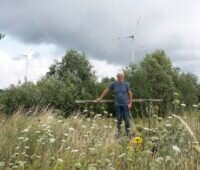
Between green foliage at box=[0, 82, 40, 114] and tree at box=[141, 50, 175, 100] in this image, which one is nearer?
green foliage at box=[0, 82, 40, 114]

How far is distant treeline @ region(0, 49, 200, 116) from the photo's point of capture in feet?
123

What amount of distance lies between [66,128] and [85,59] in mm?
58837

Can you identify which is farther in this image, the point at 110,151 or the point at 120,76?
the point at 120,76

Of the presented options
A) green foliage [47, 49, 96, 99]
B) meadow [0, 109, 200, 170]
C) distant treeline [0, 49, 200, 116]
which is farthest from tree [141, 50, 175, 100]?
meadow [0, 109, 200, 170]

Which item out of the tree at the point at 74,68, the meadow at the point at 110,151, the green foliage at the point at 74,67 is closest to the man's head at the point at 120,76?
the meadow at the point at 110,151

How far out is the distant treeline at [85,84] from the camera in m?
37.6

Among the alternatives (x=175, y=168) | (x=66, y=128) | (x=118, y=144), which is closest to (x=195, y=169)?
(x=175, y=168)

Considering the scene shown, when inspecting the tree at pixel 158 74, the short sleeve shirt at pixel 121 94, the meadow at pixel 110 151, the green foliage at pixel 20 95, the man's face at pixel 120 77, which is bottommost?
the meadow at pixel 110 151

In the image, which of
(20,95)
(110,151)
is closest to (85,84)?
(20,95)

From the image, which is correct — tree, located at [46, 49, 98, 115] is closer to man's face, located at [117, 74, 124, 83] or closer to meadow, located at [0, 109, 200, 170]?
man's face, located at [117, 74, 124, 83]

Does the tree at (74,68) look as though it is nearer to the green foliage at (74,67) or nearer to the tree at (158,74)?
the green foliage at (74,67)

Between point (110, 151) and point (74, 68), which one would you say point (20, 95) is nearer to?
point (74, 68)

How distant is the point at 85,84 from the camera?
4738cm

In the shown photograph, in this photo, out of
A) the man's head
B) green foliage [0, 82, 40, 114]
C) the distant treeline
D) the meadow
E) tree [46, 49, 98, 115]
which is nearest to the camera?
the meadow
